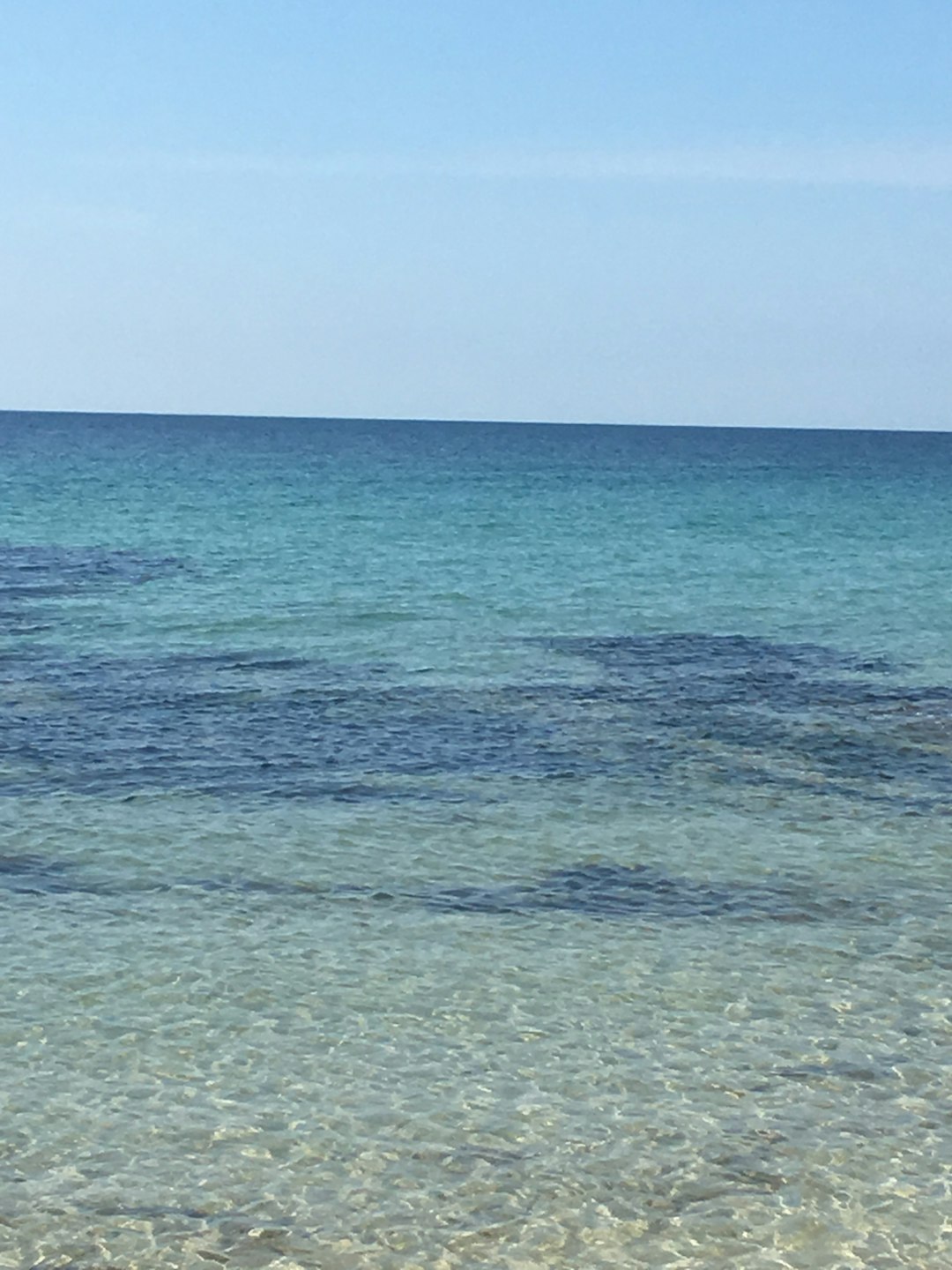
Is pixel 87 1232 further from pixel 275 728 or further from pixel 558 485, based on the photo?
pixel 558 485

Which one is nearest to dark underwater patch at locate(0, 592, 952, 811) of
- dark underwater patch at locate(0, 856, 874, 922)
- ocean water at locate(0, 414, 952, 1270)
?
ocean water at locate(0, 414, 952, 1270)

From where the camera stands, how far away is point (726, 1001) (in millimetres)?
13930

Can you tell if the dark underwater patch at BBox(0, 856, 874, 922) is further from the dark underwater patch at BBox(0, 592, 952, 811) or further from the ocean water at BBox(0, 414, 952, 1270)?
the dark underwater patch at BBox(0, 592, 952, 811)

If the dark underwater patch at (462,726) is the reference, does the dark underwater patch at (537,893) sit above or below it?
below

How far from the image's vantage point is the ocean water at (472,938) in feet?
35.0

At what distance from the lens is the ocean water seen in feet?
35.0

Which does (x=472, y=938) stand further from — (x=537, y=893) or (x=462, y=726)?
(x=462, y=726)

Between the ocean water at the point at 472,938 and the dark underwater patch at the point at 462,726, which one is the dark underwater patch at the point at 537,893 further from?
the dark underwater patch at the point at 462,726

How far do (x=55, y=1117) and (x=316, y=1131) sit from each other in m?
1.95

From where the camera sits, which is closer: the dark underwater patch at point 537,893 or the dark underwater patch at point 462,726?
the dark underwater patch at point 537,893

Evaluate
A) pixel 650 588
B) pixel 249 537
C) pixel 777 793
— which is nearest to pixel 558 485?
pixel 249 537

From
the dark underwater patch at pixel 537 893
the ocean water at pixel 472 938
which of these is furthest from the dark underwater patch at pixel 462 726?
the dark underwater patch at pixel 537 893

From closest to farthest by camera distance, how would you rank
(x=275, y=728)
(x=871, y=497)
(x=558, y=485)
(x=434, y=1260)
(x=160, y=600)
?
(x=434, y=1260) < (x=275, y=728) < (x=160, y=600) < (x=871, y=497) < (x=558, y=485)

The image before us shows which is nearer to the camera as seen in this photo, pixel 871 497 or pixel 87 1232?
pixel 87 1232
